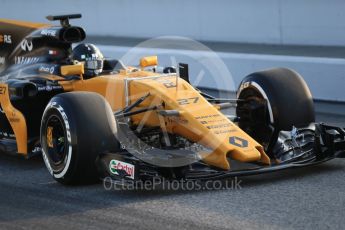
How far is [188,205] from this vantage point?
6184 millimetres

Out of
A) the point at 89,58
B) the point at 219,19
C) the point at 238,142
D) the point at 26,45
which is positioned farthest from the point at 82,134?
the point at 219,19

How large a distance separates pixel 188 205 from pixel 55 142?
1.54 metres

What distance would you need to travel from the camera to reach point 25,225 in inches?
232

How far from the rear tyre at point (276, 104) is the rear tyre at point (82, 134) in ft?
5.18

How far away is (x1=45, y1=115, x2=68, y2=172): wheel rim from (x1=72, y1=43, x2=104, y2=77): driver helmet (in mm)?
1124

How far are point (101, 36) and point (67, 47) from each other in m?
8.57

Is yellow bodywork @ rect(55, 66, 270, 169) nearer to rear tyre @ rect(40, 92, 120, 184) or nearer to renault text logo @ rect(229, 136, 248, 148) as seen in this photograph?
renault text logo @ rect(229, 136, 248, 148)

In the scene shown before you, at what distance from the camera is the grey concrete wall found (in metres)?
13.0

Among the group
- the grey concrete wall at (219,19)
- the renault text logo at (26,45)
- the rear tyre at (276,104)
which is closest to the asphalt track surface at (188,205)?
the rear tyre at (276,104)

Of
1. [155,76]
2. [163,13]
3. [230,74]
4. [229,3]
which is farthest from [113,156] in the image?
[163,13]

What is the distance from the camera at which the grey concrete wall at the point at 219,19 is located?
42.8 feet

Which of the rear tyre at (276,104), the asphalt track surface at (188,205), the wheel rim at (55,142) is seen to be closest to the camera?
the asphalt track surface at (188,205)

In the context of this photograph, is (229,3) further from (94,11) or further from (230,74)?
(94,11)

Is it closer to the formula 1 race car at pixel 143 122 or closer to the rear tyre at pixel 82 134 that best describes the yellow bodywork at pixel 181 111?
the formula 1 race car at pixel 143 122
